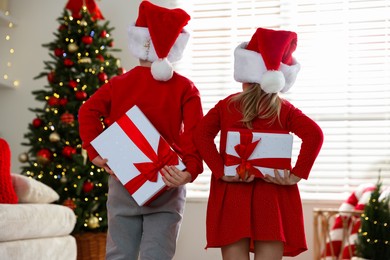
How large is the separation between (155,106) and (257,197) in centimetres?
50

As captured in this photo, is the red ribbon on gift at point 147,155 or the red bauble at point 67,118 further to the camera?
the red bauble at point 67,118

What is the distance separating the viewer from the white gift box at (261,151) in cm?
245

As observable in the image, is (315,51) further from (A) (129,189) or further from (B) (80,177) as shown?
(A) (129,189)

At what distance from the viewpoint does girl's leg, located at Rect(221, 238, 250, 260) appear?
2492 mm

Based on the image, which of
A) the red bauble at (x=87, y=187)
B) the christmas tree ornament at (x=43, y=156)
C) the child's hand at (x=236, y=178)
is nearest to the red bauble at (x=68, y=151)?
the christmas tree ornament at (x=43, y=156)

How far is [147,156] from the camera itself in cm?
248

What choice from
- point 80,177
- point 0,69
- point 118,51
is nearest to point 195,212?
point 80,177

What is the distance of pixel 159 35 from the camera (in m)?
2.59

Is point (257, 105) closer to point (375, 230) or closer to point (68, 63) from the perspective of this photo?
point (375, 230)

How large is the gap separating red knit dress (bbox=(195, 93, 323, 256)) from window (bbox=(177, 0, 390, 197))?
2.19 meters

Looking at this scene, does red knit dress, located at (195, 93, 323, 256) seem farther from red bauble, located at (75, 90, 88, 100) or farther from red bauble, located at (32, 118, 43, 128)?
red bauble, located at (32, 118, 43, 128)

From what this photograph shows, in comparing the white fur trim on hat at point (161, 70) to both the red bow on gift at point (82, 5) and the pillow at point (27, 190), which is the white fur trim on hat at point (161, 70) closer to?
the pillow at point (27, 190)

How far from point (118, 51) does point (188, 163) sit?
2.47 metres

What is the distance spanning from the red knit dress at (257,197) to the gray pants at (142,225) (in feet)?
0.45
